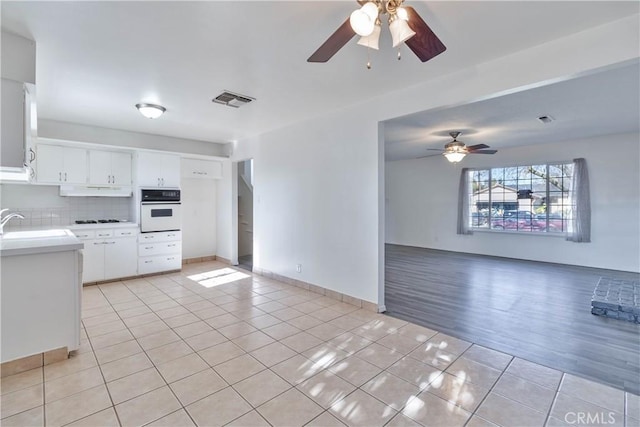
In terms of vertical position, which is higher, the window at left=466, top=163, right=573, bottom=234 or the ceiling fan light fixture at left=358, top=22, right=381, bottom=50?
the ceiling fan light fixture at left=358, top=22, right=381, bottom=50

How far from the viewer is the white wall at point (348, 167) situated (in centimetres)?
233

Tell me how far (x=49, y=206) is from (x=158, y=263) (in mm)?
1901

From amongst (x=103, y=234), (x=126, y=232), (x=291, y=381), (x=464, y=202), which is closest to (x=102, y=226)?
(x=103, y=234)

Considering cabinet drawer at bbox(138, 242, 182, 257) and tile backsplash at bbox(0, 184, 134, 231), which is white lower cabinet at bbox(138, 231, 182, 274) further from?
tile backsplash at bbox(0, 184, 134, 231)

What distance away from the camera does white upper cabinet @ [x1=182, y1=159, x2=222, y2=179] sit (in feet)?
20.3

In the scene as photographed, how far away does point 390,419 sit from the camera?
1.86m

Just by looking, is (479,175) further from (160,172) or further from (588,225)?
(160,172)

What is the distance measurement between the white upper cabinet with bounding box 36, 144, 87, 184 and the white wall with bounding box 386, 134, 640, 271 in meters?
7.79

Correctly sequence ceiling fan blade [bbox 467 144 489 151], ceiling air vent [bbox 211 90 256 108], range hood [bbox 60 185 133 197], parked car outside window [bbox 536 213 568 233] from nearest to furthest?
1. ceiling air vent [bbox 211 90 256 108]
2. range hood [bbox 60 185 133 197]
3. ceiling fan blade [bbox 467 144 489 151]
4. parked car outside window [bbox 536 213 568 233]

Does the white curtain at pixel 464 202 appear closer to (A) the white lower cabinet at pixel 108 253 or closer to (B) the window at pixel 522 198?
(B) the window at pixel 522 198

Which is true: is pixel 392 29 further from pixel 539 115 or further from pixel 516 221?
pixel 516 221

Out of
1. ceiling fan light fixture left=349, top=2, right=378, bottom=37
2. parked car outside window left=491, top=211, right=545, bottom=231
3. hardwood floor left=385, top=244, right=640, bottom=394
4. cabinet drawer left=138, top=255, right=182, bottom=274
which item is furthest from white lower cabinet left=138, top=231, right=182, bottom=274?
parked car outside window left=491, top=211, right=545, bottom=231

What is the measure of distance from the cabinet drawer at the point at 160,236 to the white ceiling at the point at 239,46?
228 cm

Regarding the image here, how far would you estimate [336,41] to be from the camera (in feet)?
5.90
